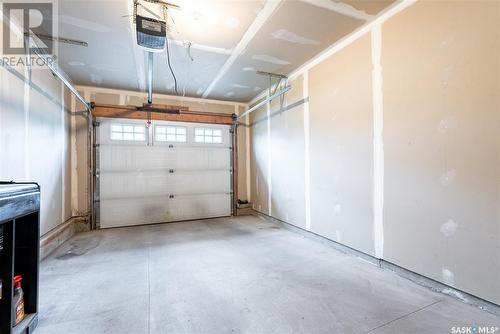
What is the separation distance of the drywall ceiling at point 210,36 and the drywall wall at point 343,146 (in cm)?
36

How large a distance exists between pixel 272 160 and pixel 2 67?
3984mm

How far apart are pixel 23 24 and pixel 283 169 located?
4.03 meters

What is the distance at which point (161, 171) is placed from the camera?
5102 mm

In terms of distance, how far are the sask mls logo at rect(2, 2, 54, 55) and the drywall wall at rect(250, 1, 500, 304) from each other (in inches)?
132

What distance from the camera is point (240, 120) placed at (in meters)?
5.91

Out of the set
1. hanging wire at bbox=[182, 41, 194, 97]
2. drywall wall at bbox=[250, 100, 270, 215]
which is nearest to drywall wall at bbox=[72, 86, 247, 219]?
hanging wire at bbox=[182, 41, 194, 97]

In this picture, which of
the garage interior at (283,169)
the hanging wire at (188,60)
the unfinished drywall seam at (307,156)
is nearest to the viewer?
the garage interior at (283,169)

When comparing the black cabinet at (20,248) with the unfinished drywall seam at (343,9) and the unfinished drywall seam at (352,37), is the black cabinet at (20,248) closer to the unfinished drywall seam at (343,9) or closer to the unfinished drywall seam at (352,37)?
the unfinished drywall seam at (343,9)

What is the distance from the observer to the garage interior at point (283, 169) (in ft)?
5.81

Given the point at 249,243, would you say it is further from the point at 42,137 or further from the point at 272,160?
the point at 42,137
